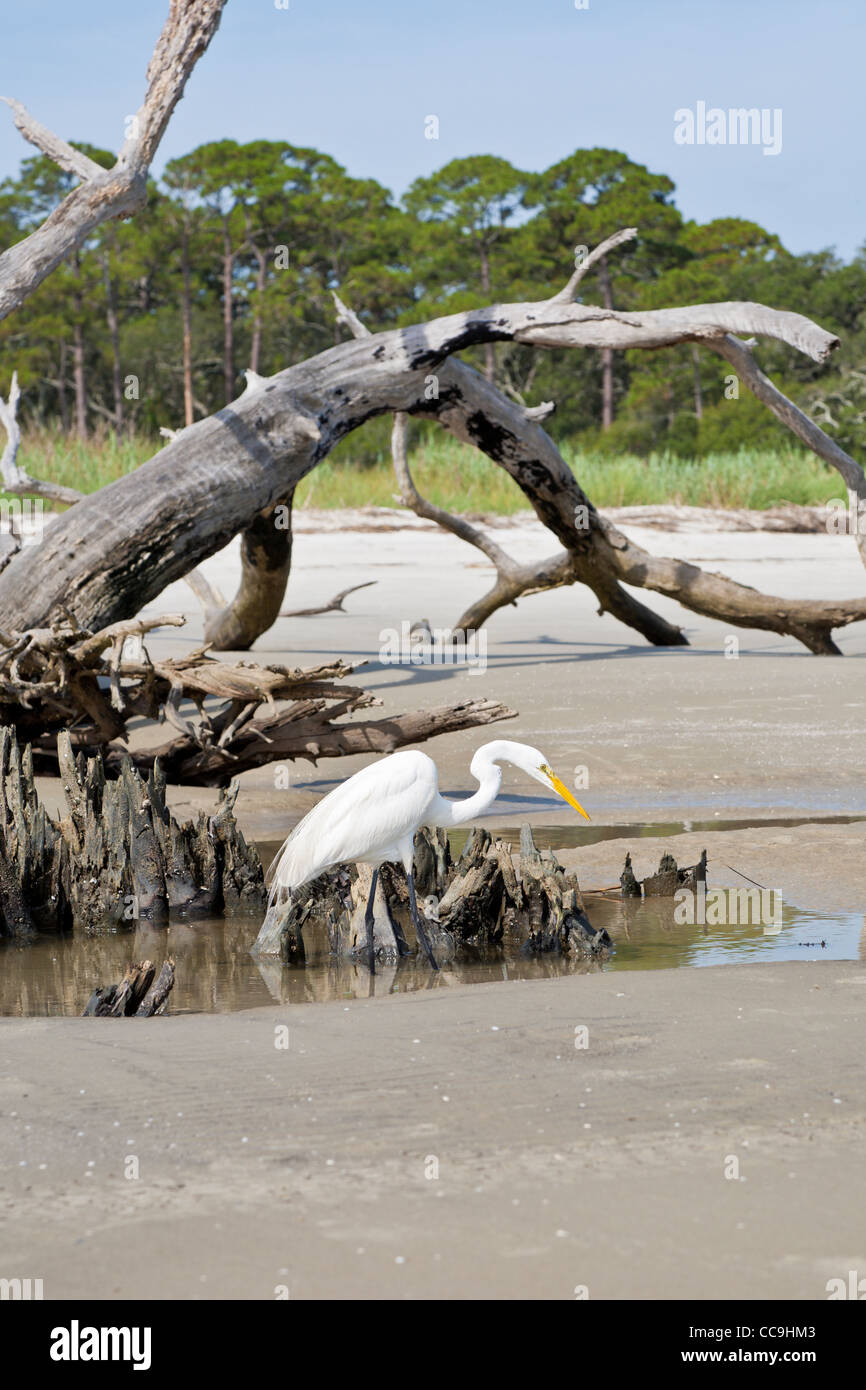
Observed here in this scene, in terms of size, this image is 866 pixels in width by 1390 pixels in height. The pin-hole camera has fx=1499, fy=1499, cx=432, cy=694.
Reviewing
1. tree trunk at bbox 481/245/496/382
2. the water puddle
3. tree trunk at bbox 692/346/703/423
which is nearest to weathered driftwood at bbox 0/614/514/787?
the water puddle

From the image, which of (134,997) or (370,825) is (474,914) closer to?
(370,825)

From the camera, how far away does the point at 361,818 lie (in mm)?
5301

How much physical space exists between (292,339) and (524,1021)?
1479 inches

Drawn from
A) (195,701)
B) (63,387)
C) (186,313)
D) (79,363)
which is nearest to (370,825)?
(195,701)

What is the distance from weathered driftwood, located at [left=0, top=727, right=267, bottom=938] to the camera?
5.88 meters

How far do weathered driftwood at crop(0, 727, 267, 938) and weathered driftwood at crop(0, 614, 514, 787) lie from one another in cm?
88

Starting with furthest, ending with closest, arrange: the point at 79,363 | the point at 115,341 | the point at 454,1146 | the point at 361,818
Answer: the point at 79,363 → the point at 115,341 → the point at 361,818 → the point at 454,1146

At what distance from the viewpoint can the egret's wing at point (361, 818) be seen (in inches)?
209

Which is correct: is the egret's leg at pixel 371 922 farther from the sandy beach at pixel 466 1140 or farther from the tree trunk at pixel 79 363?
the tree trunk at pixel 79 363

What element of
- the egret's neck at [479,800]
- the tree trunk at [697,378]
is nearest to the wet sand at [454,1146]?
the egret's neck at [479,800]

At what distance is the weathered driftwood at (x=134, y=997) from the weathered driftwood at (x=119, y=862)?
1543mm

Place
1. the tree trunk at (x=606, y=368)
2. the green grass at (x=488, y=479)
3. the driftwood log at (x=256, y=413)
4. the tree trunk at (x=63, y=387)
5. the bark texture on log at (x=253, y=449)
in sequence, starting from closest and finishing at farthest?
the driftwood log at (x=256, y=413)
the bark texture on log at (x=253, y=449)
the green grass at (x=488, y=479)
the tree trunk at (x=606, y=368)
the tree trunk at (x=63, y=387)

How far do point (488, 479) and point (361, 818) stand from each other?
19.5 m
